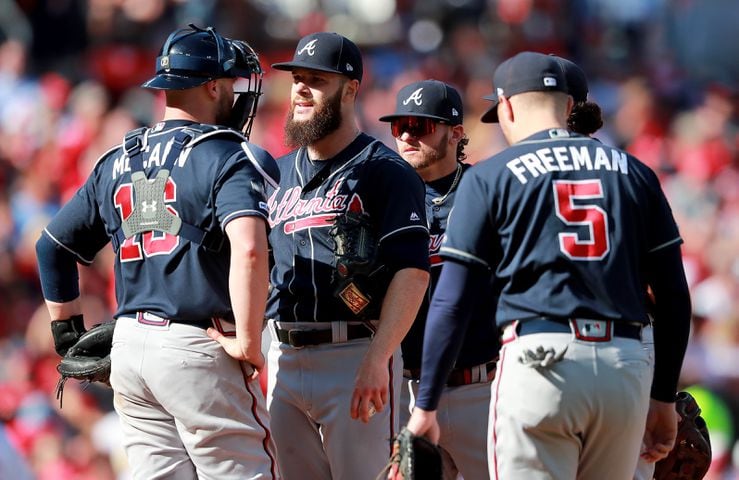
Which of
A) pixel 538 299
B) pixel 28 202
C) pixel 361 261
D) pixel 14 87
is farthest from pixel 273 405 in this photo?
pixel 14 87

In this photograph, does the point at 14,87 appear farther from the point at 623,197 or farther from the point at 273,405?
the point at 623,197

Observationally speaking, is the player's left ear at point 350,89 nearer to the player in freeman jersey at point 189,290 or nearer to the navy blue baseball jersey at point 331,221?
the navy blue baseball jersey at point 331,221

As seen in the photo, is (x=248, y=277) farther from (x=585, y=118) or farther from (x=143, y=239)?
(x=585, y=118)

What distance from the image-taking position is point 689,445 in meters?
4.33

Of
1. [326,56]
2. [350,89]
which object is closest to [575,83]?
[350,89]

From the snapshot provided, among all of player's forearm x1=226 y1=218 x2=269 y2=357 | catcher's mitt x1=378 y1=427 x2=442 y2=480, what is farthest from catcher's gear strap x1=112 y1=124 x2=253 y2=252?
catcher's mitt x1=378 y1=427 x2=442 y2=480

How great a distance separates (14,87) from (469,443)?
25.9 ft

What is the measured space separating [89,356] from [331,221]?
108 centimetres

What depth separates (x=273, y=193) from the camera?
15.3 ft

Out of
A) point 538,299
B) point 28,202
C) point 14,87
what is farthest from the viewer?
point 14,87

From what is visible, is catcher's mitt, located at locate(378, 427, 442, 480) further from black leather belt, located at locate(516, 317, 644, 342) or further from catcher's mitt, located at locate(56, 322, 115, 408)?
catcher's mitt, located at locate(56, 322, 115, 408)

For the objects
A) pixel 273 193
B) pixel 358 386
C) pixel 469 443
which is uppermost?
pixel 273 193

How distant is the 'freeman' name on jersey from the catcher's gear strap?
1.03 meters

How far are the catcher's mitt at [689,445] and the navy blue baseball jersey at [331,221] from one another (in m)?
1.16
